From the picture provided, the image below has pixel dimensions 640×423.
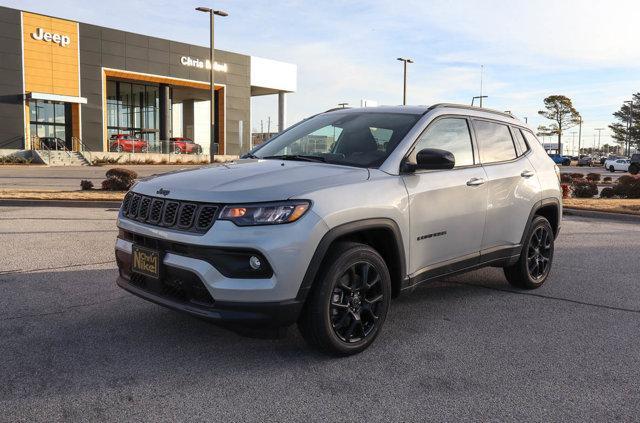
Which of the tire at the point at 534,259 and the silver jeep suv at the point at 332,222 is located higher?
the silver jeep suv at the point at 332,222

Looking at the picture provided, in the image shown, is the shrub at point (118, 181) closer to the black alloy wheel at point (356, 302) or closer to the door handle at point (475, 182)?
the door handle at point (475, 182)

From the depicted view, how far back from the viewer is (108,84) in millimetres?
46594

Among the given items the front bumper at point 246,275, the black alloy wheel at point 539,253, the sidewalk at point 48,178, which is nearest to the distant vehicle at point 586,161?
the sidewalk at point 48,178

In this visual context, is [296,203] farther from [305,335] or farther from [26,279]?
[26,279]

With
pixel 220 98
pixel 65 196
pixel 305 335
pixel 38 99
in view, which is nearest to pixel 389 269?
pixel 305 335

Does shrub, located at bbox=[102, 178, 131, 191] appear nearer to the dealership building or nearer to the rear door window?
the rear door window

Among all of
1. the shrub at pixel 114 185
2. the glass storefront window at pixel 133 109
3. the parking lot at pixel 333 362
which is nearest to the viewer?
the parking lot at pixel 333 362

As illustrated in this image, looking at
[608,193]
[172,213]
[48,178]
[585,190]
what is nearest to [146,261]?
[172,213]

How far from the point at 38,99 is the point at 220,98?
50.7 feet

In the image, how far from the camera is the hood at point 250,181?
3.48 metres

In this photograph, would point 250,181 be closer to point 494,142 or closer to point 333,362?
point 333,362

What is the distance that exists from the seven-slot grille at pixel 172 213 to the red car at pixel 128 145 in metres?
Answer: 38.7

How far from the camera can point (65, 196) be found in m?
13.6

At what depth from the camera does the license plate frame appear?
3682 millimetres
